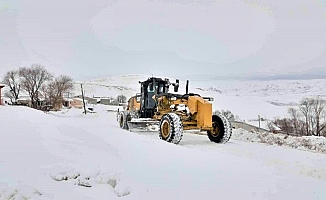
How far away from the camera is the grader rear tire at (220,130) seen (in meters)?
9.94

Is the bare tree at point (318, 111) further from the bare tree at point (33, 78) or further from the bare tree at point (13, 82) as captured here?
the bare tree at point (13, 82)

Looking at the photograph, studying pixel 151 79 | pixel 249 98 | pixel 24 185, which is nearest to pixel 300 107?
pixel 151 79

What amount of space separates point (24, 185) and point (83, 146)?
2279mm

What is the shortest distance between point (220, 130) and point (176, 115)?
1.70 m

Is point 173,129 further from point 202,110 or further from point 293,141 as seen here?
point 293,141

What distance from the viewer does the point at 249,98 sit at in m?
73.8

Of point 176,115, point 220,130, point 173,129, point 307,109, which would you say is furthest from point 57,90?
point 173,129

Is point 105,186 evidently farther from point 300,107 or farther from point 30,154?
point 300,107

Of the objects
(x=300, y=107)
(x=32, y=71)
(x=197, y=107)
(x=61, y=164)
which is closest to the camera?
(x=61, y=164)

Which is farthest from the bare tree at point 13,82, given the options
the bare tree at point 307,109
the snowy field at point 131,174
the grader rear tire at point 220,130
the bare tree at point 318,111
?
the snowy field at point 131,174

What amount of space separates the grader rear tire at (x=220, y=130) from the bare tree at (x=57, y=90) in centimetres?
4237

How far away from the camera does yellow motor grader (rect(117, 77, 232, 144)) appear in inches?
373

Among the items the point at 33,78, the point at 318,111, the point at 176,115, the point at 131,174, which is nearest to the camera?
the point at 131,174

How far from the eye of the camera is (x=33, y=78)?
56.6 metres
